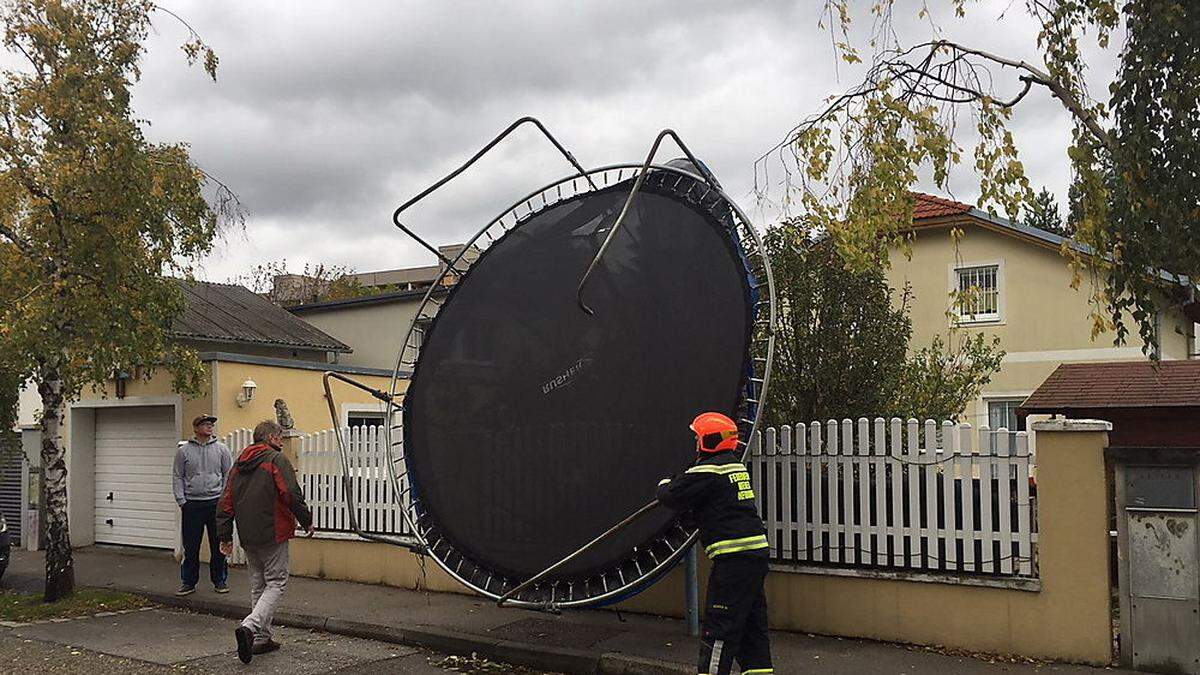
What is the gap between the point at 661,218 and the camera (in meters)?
7.56

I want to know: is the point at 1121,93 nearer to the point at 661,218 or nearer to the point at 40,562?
the point at 661,218

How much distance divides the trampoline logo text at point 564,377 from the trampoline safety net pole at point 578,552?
107 cm

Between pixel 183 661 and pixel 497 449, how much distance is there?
2999mm

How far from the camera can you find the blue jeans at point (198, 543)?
11.1 metres

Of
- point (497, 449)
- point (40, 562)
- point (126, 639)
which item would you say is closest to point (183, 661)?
point (126, 639)

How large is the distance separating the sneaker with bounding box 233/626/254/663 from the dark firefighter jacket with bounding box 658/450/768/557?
145 inches

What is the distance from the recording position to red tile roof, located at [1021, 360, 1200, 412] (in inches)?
513

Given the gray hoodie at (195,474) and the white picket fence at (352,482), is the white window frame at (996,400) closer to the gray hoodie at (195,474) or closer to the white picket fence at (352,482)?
the white picket fence at (352,482)

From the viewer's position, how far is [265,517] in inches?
324

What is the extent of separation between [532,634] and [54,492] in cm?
551

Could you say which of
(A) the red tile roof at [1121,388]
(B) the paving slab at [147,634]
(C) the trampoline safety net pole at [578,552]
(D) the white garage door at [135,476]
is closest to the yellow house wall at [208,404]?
(D) the white garage door at [135,476]

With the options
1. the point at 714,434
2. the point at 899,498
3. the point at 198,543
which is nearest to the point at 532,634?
the point at 899,498

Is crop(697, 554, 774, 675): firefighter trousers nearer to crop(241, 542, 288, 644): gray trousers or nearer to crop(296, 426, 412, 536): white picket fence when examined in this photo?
crop(241, 542, 288, 644): gray trousers

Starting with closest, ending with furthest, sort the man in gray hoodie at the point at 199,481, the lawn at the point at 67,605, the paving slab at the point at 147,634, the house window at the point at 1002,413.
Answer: the paving slab at the point at 147,634, the lawn at the point at 67,605, the man in gray hoodie at the point at 199,481, the house window at the point at 1002,413
